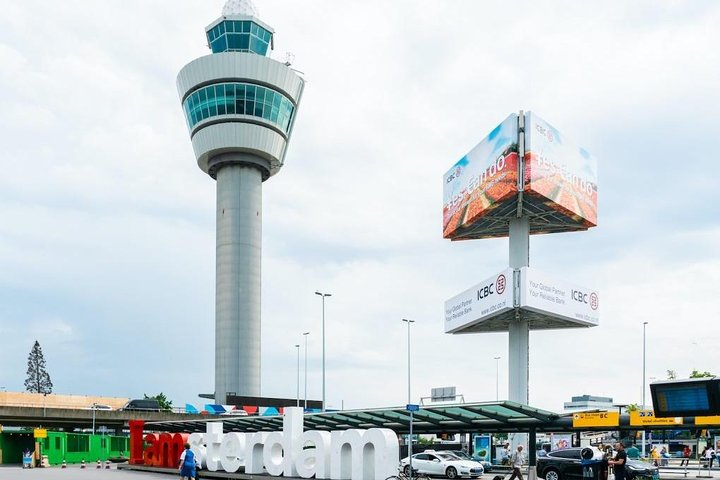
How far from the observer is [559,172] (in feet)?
169

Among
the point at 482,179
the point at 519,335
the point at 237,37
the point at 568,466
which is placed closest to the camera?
the point at 568,466

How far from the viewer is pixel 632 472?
2877cm

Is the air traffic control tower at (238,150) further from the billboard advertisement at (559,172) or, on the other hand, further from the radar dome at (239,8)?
the billboard advertisement at (559,172)

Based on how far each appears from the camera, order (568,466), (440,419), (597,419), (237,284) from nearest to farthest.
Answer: (597,419) < (568,466) < (440,419) < (237,284)

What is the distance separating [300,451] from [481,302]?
24996 millimetres

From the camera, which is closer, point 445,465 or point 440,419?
point 440,419

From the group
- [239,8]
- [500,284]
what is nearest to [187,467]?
[500,284]

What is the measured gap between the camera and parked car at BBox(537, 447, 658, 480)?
2941 cm

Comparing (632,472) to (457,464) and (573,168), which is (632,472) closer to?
(457,464)

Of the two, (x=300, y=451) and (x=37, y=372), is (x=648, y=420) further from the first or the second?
(x=37, y=372)

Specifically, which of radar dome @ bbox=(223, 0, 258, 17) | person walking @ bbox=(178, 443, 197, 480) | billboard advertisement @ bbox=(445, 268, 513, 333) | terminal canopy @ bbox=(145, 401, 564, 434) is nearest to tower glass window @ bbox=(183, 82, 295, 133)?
radar dome @ bbox=(223, 0, 258, 17)

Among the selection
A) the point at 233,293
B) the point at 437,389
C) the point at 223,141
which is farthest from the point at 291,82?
the point at 437,389

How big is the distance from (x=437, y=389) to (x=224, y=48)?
243 ft

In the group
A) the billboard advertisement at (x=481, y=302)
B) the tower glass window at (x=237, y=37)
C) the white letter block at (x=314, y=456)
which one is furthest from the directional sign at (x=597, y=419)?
the tower glass window at (x=237, y=37)
